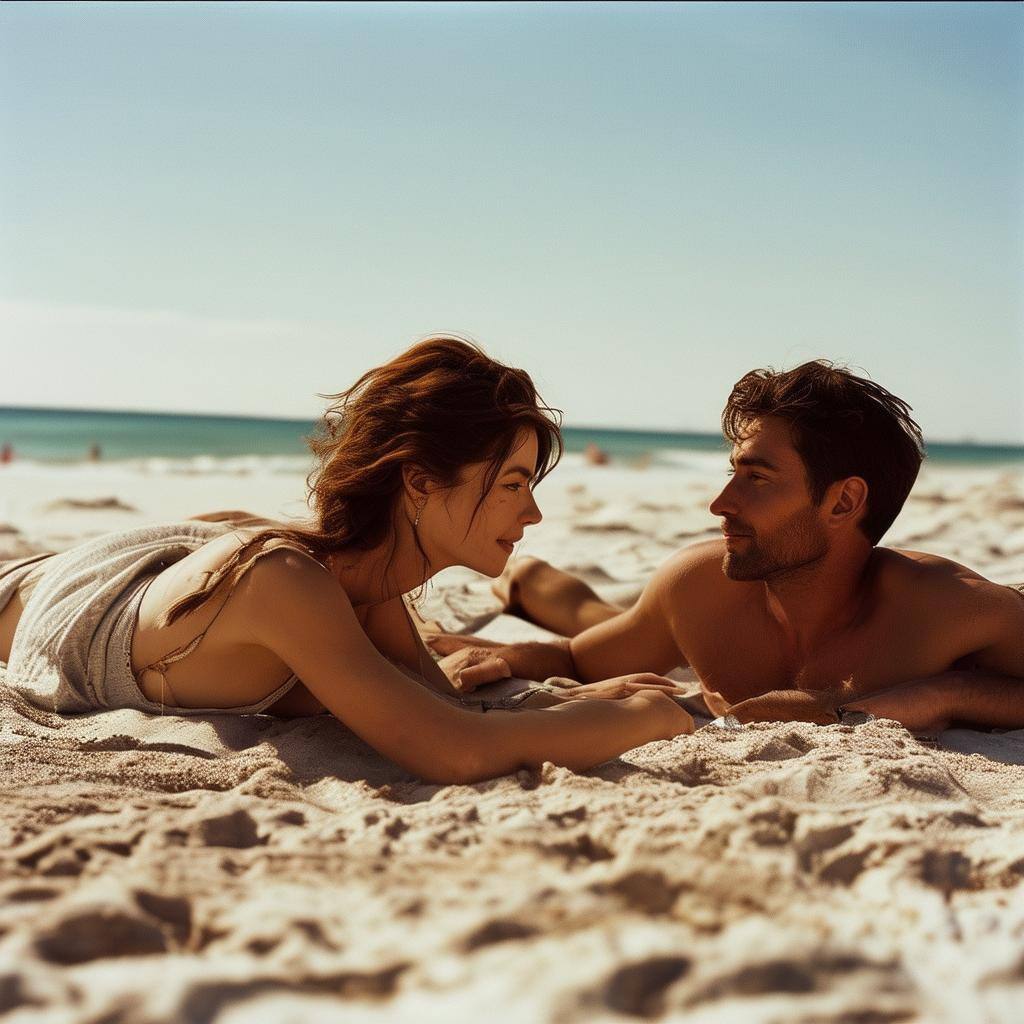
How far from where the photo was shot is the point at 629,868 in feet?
6.22

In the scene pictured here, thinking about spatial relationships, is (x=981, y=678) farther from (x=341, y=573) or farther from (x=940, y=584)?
(x=341, y=573)

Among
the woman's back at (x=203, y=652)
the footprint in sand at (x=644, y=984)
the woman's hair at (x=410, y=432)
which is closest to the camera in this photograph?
the footprint in sand at (x=644, y=984)

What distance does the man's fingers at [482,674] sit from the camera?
13.0 feet

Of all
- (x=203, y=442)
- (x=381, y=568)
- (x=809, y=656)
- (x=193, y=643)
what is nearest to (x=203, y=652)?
(x=193, y=643)

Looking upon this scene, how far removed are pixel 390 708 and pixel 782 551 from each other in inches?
62.5

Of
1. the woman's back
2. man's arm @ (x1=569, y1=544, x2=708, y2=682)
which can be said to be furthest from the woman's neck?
man's arm @ (x1=569, y1=544, x2=708, y2=682)

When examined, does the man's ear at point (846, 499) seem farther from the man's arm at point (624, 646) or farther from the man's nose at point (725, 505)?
the man's arm at point (624, 646)

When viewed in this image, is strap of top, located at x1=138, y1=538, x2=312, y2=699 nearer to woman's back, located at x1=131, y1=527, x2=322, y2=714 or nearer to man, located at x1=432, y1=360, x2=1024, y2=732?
woman's back, located at x1=131, y1=527, x2=322, y2=714

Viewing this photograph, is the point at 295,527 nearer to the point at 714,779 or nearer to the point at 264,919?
the point at 714,779

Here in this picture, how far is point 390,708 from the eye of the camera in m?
2.68

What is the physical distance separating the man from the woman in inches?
23.8

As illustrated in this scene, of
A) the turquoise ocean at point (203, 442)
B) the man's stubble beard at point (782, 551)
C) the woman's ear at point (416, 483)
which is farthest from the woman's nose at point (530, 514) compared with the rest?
the turquoise ocean at point (203, 442)

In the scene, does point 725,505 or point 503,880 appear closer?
point 503,880

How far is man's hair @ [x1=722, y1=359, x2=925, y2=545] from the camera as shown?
3.68m
